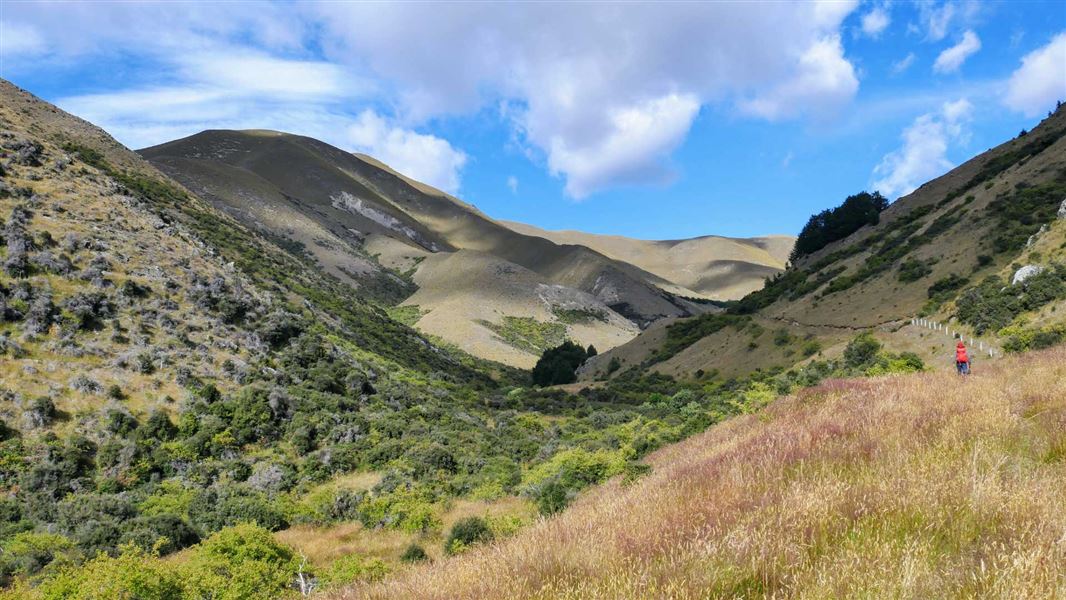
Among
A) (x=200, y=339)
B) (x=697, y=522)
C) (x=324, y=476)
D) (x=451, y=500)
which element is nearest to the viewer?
(x=697, y=522)

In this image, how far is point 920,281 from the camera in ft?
155

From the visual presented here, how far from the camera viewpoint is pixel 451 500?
23734 mm

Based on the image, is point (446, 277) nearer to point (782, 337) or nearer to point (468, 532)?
point (782, 337)

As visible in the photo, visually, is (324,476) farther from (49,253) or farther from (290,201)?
(290,201)

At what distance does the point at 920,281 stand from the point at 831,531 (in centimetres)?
5128

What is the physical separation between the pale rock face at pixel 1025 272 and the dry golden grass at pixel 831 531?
35.4 meters

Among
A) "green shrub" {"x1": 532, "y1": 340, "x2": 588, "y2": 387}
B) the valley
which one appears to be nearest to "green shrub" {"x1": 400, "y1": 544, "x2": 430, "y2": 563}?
the valley

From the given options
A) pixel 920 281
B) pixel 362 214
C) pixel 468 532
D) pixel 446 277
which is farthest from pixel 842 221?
pixel 362 214

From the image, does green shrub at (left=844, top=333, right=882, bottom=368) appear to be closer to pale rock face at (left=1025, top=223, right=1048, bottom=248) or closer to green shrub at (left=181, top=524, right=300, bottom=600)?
pale rock face at (left=1025, top=223, right=1048, bottom=248)

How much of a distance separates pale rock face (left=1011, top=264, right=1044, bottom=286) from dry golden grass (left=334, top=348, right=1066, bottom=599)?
35408 mm

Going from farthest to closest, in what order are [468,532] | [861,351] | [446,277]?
1. [446,277]
2. [861,351]
3. [468,532]

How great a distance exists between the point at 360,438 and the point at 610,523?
2882 centimetres

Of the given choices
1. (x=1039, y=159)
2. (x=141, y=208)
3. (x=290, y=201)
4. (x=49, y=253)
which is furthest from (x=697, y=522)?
(x=290, y=201)

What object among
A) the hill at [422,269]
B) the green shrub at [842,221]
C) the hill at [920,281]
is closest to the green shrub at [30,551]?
the hill at [920,281]
